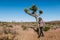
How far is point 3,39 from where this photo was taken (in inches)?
448

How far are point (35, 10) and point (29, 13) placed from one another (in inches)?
80.4

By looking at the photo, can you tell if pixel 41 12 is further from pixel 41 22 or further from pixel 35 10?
pixel 41 22

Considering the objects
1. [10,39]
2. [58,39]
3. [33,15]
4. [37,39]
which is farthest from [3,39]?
[33,15]

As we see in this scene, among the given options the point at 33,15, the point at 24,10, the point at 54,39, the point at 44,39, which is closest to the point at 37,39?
the point at 44,39

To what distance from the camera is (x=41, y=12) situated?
114ft

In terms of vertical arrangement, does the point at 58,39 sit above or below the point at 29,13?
below

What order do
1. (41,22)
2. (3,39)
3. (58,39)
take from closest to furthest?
(3,39)
(58,39)
(41,22)

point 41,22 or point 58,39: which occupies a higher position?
point 41,22

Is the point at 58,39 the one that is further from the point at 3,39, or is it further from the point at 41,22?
the point at 3,39

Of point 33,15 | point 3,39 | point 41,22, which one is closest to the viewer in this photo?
point 3,39

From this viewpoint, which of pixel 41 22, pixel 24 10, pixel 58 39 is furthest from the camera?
pixel 24 10

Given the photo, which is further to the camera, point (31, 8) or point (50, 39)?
point (31, 8)

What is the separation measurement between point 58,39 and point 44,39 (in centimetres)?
128

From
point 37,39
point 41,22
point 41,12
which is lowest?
point 37,39
